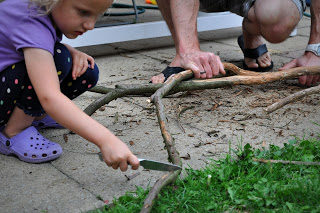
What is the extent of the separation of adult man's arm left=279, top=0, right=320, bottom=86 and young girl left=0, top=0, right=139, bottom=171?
1378 millimetres

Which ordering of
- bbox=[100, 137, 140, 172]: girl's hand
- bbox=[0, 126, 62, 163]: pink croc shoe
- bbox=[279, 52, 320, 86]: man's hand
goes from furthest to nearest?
bbox=[279, 52, 320, 86]: man's hand
bbox=[0, 126, 62, 163]: pink croc shoe
bbox=[100, 137, 140, 172]: girl's hand

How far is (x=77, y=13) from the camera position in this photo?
158 cm

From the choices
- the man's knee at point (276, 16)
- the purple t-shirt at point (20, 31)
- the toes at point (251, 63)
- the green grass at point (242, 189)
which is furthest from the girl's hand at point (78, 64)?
the toes at point (251, 63)

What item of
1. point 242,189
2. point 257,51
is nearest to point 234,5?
point 257,51

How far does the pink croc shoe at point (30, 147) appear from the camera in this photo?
1820 mm

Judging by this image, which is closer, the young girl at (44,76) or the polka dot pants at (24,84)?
the young girl at (44,76)

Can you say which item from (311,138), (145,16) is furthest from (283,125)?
(145,16)

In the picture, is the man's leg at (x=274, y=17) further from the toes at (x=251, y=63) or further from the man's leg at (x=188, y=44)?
the man's leg at (x=188, y=44)

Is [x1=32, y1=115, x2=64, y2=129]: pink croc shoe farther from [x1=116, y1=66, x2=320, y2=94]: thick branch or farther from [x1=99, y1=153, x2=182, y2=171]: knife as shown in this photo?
[x1=99, y1=153, x2=182, y2=171]: knife

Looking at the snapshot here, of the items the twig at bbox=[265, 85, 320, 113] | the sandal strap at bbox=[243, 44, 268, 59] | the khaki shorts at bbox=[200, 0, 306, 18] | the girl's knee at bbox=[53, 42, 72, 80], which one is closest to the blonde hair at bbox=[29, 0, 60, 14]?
the girl's knee at bbox=[53, 42, 72, 80]

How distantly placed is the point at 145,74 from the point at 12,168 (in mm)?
1444

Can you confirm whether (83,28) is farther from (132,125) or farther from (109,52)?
(109,52)

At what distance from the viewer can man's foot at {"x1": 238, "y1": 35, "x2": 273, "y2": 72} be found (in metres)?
3.10

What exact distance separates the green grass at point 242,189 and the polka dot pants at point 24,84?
61cm
